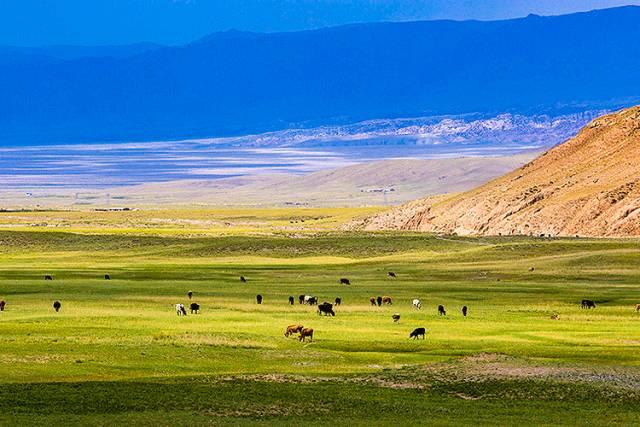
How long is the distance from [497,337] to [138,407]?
18662mm

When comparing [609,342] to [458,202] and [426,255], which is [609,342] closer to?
[426,255]

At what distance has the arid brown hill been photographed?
112312 millimetres

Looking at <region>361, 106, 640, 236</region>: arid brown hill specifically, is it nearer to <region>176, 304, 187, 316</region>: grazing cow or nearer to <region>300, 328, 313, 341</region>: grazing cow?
<region>176, 304, 187, 316</region>: grazing cow

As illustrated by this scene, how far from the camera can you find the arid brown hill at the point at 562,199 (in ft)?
368

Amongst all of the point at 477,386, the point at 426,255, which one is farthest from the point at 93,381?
the point at 426,255

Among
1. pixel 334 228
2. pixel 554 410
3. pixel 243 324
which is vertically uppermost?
pixel 334 228

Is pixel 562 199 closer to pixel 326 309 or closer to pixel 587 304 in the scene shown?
pixel 587 304

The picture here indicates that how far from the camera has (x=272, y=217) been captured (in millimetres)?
164125

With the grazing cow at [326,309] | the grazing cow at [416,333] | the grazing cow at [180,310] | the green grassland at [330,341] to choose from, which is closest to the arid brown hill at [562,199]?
the green grassland at [330,341]

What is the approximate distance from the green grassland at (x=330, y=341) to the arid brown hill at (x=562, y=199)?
1639 centimetres

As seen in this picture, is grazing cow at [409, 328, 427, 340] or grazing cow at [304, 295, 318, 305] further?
grazing cow at [304, 295, 318, 305]

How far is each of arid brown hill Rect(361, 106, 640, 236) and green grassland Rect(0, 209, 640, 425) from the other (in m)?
16.4

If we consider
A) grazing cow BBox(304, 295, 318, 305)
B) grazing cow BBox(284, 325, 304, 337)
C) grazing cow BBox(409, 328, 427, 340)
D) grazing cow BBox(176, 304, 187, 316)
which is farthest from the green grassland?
grazing cow BBox(176, 304, 187, 316)

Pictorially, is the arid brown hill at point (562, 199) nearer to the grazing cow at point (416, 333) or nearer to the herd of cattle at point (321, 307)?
the herd of cattle at point (321, 307)
